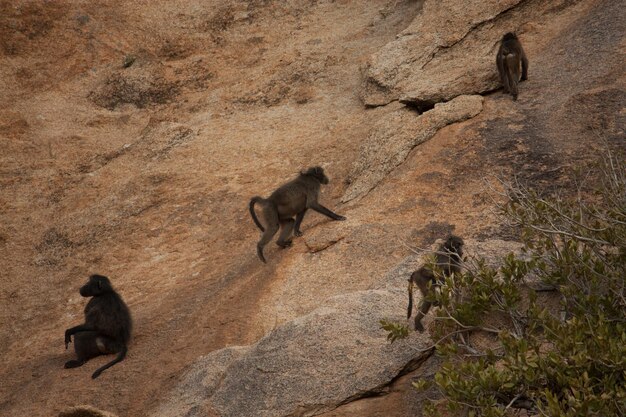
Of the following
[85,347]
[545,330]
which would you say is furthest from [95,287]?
[545,330]

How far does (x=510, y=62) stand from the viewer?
13320 millimetres

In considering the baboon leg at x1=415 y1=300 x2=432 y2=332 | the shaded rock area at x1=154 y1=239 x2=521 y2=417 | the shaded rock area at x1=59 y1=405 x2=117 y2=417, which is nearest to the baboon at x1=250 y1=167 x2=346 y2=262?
the shaded rock area at x1=154 y1=239 x2=521 y2=417

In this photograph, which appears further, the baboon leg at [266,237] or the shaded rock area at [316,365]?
the baboon leg at [266,237]

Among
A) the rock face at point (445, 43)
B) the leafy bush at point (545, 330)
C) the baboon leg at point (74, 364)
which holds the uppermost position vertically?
the rock face at point (445, 43)

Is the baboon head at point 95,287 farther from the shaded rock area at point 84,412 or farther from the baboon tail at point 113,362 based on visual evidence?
the shaded rock area at point 84,412

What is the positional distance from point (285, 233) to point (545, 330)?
6.55 meters

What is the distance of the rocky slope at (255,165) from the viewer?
8.58 m

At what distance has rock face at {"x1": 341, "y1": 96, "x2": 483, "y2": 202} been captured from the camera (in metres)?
13.0

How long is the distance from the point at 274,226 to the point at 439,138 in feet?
10.2

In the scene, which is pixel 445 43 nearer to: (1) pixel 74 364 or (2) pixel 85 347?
(2) pixel 85 347

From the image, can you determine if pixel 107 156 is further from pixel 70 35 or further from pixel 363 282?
pixel 363 282

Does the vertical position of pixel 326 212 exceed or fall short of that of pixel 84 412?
it exceeds it

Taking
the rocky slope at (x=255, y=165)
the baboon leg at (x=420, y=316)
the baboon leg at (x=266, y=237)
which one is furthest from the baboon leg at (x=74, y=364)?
the baboon leg at (x=420, y=316)

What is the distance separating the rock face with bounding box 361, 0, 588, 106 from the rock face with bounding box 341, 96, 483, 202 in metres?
1.46
